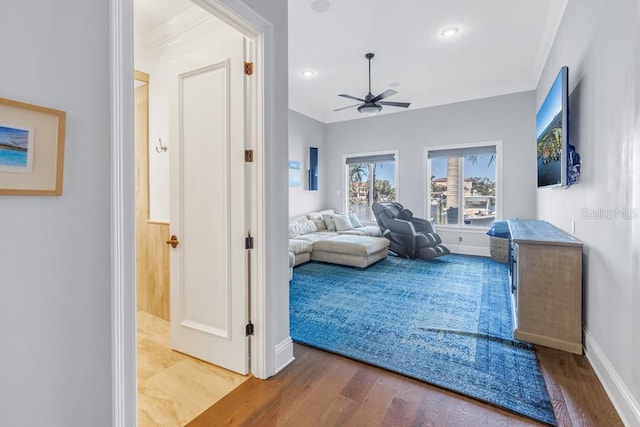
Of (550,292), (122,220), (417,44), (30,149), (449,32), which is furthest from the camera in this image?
(417,44)

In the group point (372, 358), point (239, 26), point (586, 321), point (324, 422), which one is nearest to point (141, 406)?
point (324, 422)

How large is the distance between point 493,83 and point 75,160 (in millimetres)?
6387

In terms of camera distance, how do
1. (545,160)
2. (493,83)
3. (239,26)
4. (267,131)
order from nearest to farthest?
(239,26) → (267,131) → (545,160) → (493,83)

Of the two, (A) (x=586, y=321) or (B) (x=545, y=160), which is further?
(B) (x=545, y=160)

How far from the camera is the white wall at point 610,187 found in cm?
154

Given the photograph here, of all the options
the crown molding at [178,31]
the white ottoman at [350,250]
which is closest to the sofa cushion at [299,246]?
the white ottoman at [350,250]

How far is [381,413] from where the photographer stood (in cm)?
166

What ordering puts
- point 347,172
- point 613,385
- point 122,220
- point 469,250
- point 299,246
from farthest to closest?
point 347,172 < point 469,250 < point 299,246 < point 613,385 < point 122,220

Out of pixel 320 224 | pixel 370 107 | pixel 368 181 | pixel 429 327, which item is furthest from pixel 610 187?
pixel 368 181

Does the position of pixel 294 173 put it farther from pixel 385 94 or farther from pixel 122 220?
pixel 122 220

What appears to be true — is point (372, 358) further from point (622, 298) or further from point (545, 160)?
point (545, 160)

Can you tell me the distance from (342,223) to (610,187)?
4.75m

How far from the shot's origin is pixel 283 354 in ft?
6.93

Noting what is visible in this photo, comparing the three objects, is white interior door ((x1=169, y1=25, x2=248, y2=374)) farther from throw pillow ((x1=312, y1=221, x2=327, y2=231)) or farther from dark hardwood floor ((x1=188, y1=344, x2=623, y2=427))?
throw pillow ((x1=312, y1=221, x2=327, y2=231))
